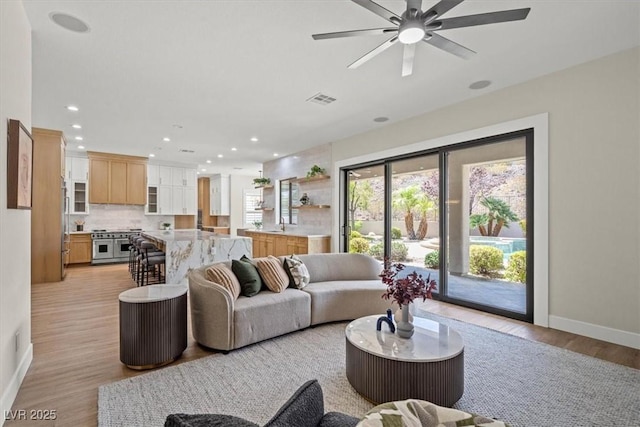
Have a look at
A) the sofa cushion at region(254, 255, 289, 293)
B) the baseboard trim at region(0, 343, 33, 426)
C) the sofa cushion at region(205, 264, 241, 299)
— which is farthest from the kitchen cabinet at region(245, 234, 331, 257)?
the baseboard trim at region(0, 343, 33, 426)

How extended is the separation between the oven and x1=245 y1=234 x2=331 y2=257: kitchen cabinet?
353 cm

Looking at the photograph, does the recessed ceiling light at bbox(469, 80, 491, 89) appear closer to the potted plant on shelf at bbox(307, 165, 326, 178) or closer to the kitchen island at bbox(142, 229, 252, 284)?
the potted plant on shelf at bbox(307, 165, 326, 178)

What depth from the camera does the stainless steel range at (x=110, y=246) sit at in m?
7.71

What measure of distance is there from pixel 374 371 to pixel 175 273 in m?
4.28

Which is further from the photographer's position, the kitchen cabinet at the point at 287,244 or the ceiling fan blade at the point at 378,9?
the kitchen cabinet at the point at 287,244

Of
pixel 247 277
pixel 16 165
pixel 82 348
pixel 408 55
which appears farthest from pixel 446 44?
pixel 82 348

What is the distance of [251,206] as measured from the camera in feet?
39.2

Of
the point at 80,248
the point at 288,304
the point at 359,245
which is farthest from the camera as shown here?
the point at 80,248

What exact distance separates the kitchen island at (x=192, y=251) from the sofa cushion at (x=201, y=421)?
16.2 feet

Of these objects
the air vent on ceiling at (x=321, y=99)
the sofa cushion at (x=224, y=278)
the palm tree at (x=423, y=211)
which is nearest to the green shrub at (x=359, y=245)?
the palm tree at (x=423, y=211)

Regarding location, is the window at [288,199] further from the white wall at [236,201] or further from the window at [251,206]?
the white wall at [236,201]

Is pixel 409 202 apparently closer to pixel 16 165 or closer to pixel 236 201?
pixel 16 165

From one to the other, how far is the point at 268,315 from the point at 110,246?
267 inches

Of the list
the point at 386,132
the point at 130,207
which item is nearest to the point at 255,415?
the point at 386,132
